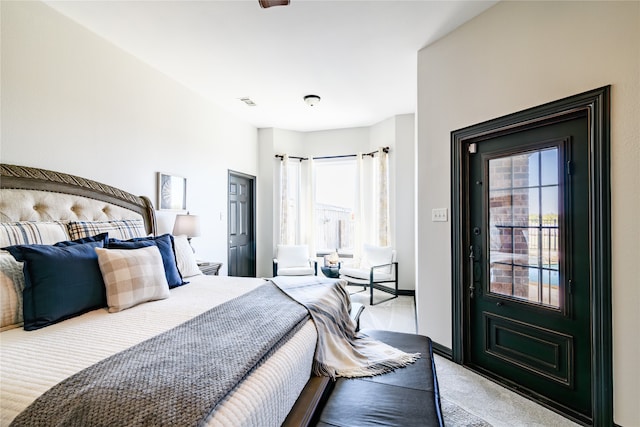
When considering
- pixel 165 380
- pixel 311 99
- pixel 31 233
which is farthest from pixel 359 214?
pixel 165 380

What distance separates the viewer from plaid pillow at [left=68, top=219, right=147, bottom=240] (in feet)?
6.84

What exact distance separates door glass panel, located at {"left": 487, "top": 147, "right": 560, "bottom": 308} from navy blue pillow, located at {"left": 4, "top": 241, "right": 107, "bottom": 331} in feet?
9.09

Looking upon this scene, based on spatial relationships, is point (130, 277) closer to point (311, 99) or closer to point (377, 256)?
point (311, 99)

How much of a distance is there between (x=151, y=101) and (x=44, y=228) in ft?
6.05

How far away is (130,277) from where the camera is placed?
174 centimetres

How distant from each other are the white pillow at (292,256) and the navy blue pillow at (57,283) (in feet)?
11.3

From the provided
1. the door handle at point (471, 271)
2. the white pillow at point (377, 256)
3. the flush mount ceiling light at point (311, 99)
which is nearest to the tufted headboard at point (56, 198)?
the flush mount ceiling light at point (311, 99)

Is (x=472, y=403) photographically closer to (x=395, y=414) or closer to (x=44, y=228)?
(x=395, y=414)

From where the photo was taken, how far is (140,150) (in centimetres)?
309

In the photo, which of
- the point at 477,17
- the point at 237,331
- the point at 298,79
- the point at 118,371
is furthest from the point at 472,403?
the point at 298,79

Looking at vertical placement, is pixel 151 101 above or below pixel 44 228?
above

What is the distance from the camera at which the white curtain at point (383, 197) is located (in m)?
5.20

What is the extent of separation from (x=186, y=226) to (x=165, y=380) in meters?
2.66

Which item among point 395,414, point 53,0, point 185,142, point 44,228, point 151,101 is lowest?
point 395,414
